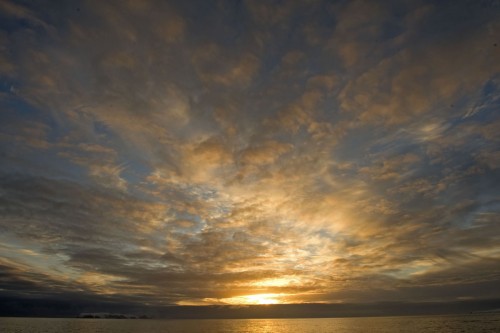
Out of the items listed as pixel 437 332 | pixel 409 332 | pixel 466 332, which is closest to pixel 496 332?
pixel 466 332

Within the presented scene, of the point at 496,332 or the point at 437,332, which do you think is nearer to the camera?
the point at 496,332

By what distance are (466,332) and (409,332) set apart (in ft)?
78.1

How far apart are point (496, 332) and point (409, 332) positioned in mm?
33267

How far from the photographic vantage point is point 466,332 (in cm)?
13125

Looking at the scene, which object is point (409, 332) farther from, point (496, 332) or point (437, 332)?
point (496, 332)

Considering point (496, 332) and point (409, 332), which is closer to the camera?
point (496, 332)

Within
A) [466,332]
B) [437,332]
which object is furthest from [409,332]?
[466,332]

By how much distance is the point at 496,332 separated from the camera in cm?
12838

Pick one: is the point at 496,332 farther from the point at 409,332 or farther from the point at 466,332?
the point at 409,332

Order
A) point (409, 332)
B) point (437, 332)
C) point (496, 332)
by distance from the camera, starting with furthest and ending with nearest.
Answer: point (409, 332) → point (437, 332) → point (496, 332)

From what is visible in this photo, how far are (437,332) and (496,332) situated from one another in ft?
69.2

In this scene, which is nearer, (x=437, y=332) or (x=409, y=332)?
(x=437, y=332)

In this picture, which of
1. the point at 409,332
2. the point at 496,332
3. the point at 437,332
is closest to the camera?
the point at 496,332
